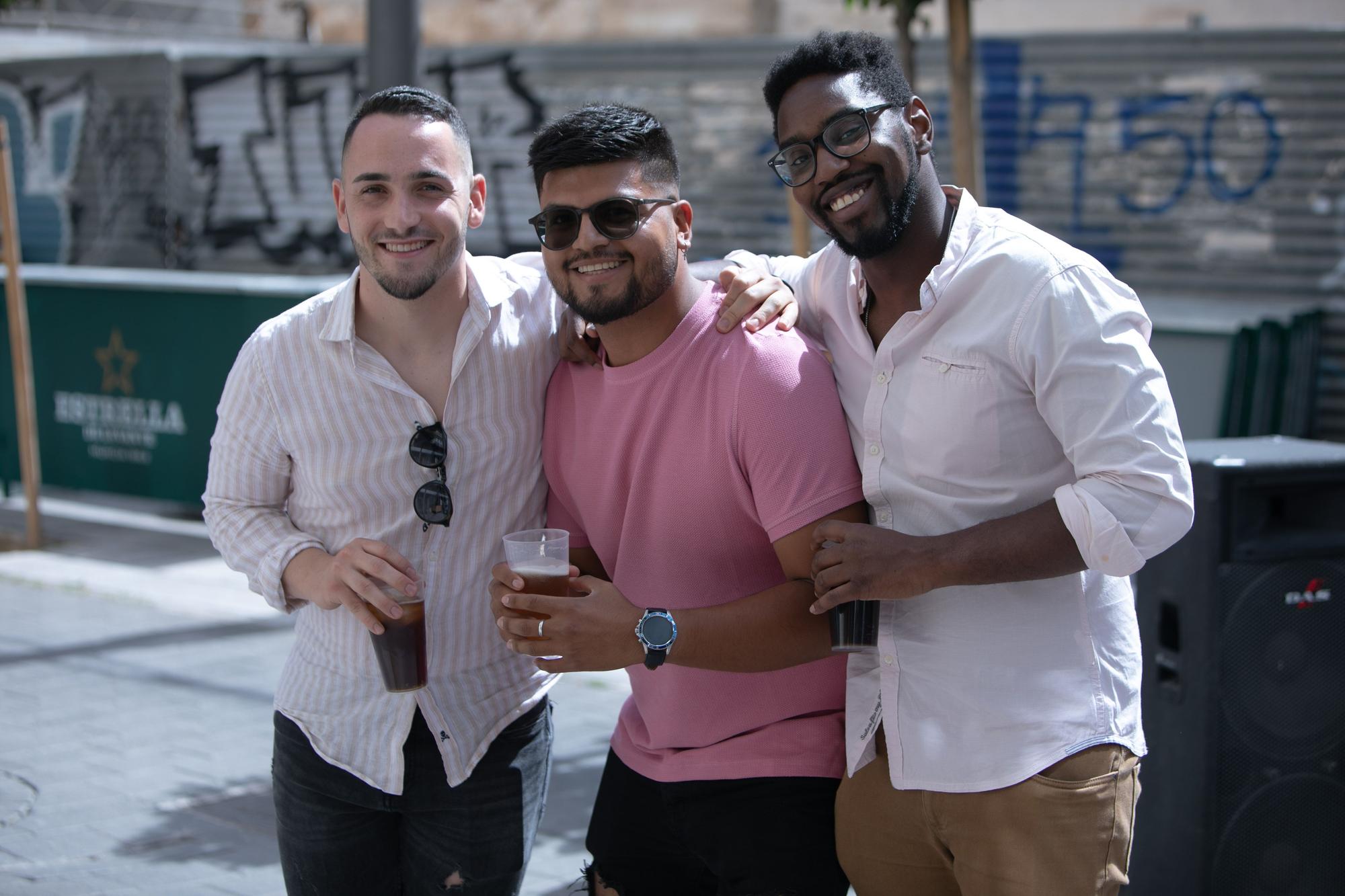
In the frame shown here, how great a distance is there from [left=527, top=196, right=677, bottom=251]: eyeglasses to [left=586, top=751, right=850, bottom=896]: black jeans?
1.08 m

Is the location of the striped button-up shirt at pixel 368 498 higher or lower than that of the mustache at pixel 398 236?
lower

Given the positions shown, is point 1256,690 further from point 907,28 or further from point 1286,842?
point 907,28

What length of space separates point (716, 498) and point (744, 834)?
2.12 ft

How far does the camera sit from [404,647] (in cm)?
255

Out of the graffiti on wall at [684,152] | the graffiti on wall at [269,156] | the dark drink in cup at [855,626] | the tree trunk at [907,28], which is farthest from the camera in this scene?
the graffiti on wall at [269,156]

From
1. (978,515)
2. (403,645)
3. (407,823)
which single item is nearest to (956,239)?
(978,515)

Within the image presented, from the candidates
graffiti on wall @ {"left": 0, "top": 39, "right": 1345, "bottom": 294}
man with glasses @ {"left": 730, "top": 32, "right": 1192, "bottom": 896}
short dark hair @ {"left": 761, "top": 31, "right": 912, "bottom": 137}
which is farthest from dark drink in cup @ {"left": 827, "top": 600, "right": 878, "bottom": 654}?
graffiti on wall @ {"left": 0, "top": 39, "right": 1345, "bottom": 294}

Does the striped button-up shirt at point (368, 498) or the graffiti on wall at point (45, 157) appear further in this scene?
the graffiti on wall at point (45, 157)

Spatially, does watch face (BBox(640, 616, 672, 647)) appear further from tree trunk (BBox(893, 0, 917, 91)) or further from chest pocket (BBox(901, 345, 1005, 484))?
tree trunk (BBox(893, 0, 917, 91))

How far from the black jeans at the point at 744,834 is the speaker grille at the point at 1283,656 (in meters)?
1.32

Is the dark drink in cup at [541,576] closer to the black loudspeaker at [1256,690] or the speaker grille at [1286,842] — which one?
the black loudspeaker at [1256,690]

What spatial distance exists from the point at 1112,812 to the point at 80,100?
1579 cm

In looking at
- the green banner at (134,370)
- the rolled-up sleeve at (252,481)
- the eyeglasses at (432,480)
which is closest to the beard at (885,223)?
the eyeglasses at (432,480)

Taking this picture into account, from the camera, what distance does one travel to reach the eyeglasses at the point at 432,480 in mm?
2715
